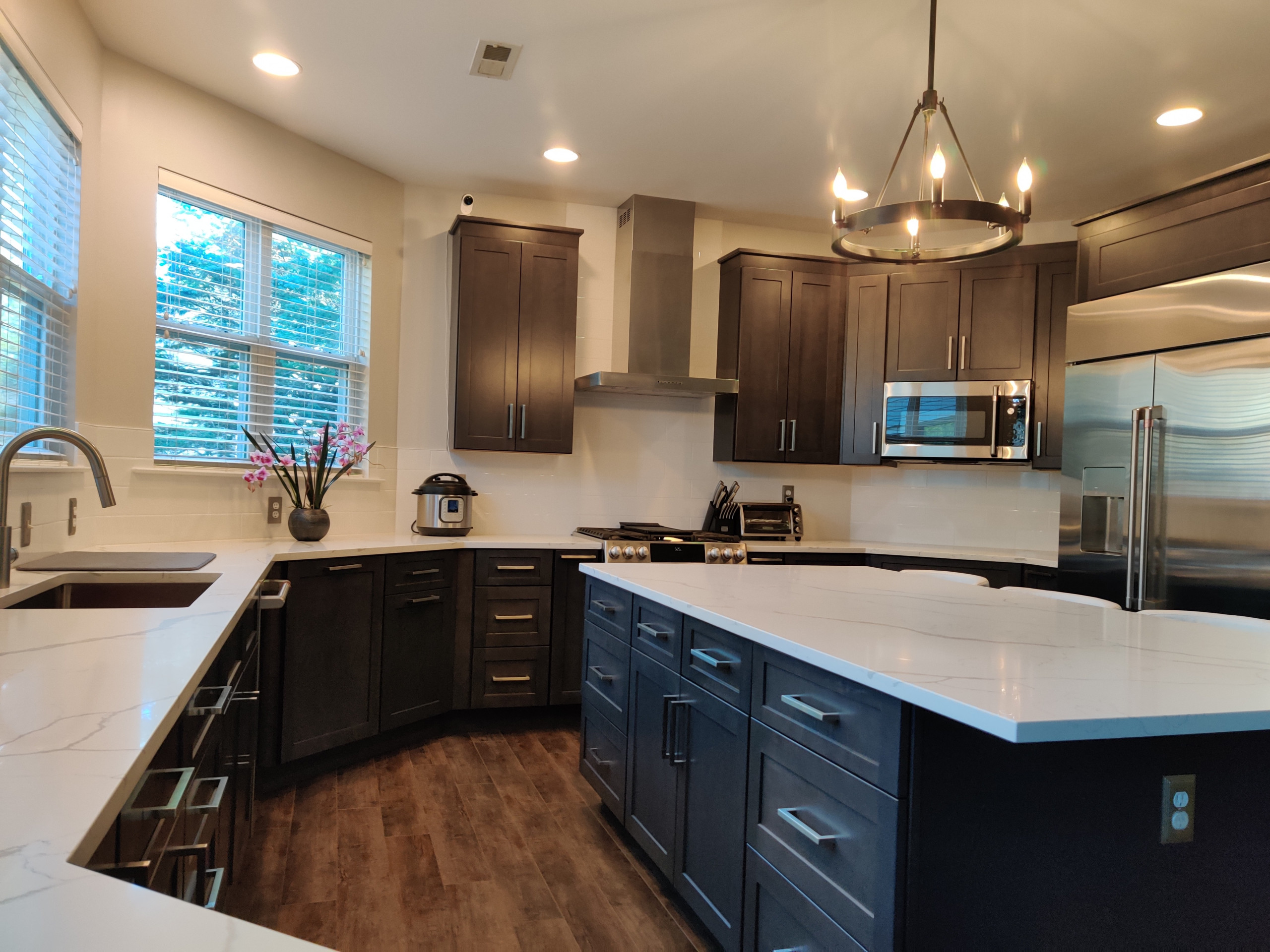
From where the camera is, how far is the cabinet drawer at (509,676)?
13.7 feet

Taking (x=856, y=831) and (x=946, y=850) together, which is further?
(x=856, y=831)

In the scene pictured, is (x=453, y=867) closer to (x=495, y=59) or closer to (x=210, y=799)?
(x=210, y=799)

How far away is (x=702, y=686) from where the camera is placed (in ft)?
Result: 7.40

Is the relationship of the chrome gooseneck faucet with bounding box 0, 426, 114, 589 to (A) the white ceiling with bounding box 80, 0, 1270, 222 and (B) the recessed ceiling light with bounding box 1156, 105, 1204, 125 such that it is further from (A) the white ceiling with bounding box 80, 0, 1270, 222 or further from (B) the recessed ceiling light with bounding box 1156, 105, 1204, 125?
(B) the recessed ceiling light with bounding box 1156, 105, 1204, 125

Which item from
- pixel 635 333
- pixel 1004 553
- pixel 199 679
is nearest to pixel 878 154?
pixel 635 333

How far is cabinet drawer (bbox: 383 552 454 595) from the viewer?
12.4 feet

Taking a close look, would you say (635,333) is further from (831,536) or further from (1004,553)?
(1004,553)

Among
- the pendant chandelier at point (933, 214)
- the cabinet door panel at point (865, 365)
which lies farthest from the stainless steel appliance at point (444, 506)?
the pendant chandelier at point (933, 214)

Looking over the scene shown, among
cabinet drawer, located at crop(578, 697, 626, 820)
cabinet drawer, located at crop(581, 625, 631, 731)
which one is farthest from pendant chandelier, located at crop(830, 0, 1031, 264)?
cabinet drawer, located at crop(578, 697, 626, 820)

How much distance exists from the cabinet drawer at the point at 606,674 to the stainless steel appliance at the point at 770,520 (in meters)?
1.86

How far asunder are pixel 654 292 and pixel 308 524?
2.26 m

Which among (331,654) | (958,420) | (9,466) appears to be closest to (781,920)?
(9,466)

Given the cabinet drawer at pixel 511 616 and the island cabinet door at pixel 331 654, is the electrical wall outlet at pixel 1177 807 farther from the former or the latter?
the cabinet drawer at pixel 511 616

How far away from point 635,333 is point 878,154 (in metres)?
1.57
